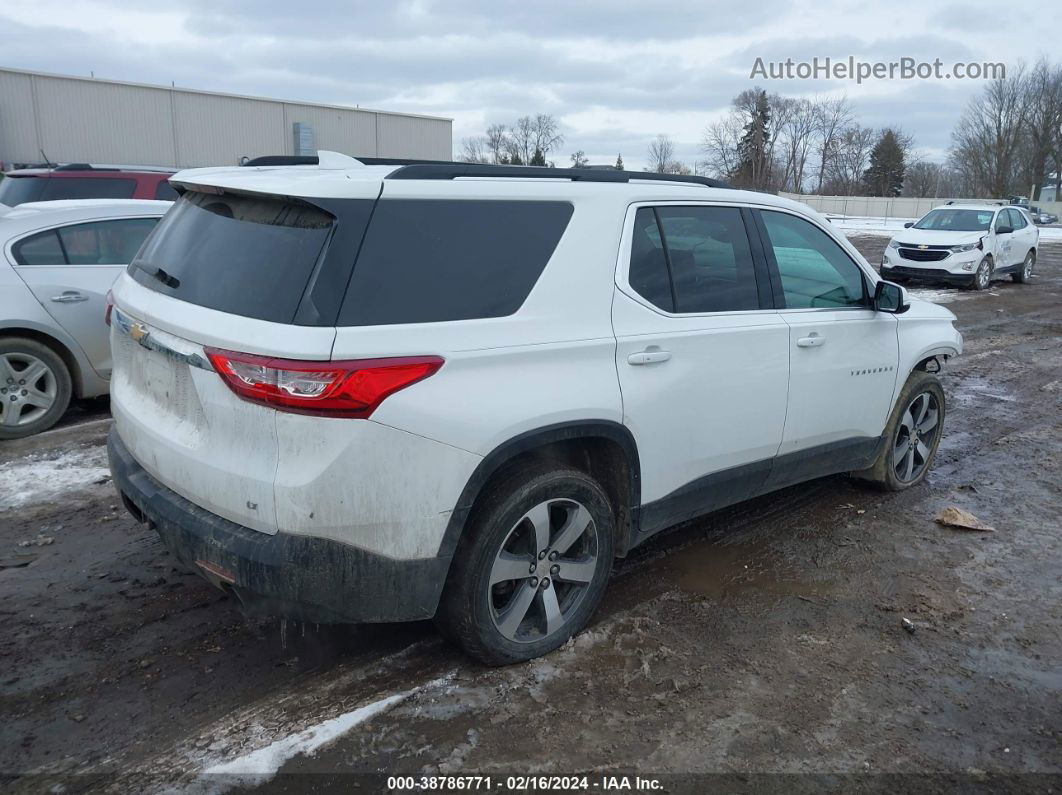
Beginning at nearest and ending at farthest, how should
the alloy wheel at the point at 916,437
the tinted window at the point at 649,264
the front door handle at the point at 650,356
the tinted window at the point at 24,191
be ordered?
the front door handle at the point at 650,356 → the tinted window at the point at 649,264 → the alloy wheel at the point at 916,437 → the tinted window at the point at 24,191

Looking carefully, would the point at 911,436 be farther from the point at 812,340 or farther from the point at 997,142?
the point at 997,142

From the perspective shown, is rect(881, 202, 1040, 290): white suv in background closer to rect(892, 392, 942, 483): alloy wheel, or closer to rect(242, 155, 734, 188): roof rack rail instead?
rect(892, 392, 942, 483): alloy wheel

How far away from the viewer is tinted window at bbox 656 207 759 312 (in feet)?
12.5

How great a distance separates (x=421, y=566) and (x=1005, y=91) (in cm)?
8302

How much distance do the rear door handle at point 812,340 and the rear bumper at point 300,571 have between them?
2.25 m

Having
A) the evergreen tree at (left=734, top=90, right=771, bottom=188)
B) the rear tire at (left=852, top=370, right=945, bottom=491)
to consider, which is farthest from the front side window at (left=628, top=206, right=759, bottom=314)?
the evergreen tree at (left=734, top=90, right=771, bottom=188)

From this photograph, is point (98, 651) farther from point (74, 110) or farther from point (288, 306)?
point (74, 110)

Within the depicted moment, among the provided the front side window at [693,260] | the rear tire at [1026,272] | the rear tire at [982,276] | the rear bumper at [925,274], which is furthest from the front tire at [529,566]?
the rear tire at [1026,272]

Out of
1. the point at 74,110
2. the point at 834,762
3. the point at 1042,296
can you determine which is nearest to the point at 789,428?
the point at 834,762

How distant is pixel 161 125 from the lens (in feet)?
117

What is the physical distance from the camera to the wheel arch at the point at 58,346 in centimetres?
611

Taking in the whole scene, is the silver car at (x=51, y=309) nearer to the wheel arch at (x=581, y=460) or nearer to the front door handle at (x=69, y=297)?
the front door handle at (x=69, y=297)

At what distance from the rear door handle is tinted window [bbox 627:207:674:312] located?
0.93 meters

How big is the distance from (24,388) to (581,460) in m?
4.68
